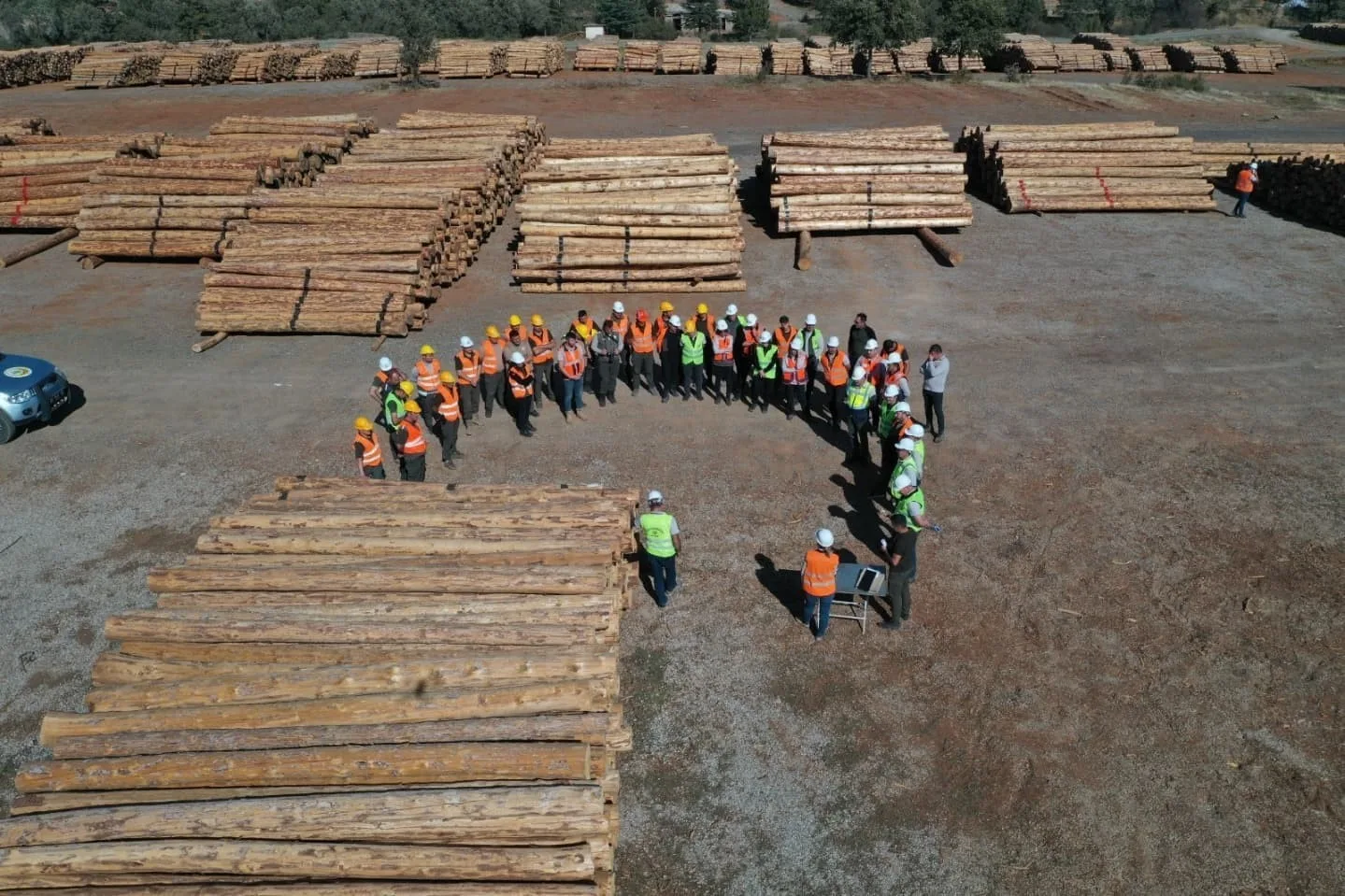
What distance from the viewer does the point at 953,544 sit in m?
12.3

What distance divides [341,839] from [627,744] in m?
2.52

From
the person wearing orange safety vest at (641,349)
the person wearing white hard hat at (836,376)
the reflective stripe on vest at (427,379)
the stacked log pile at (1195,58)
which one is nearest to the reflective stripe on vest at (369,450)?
the reflective stripe on vest at (427,379)

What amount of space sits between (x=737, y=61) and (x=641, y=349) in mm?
38126

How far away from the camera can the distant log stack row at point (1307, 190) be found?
80.3 ft

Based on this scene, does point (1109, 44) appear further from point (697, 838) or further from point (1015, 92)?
point (697, 838)

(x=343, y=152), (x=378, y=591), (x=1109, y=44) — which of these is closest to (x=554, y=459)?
(x=378, y=591)

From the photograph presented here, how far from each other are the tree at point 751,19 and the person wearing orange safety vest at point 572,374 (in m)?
51.4

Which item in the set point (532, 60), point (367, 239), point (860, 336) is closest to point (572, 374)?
point (860, 336)

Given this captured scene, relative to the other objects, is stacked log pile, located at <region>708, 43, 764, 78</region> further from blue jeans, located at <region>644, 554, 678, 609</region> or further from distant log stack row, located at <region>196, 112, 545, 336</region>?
blue jeans, located at <region>644, 554, 678, 609</region>

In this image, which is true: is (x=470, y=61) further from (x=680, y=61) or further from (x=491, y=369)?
(x=491, y=369)

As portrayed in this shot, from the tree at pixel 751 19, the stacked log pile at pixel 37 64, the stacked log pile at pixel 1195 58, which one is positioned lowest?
the stacked log pile at pixel 37 64

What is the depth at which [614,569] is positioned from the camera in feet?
32.6

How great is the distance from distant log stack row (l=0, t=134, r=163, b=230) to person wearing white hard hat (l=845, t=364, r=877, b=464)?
23.6 meters

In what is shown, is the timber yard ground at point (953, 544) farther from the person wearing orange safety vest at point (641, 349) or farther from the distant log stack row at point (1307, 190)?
the distant log stack row at point (1307, 190)
